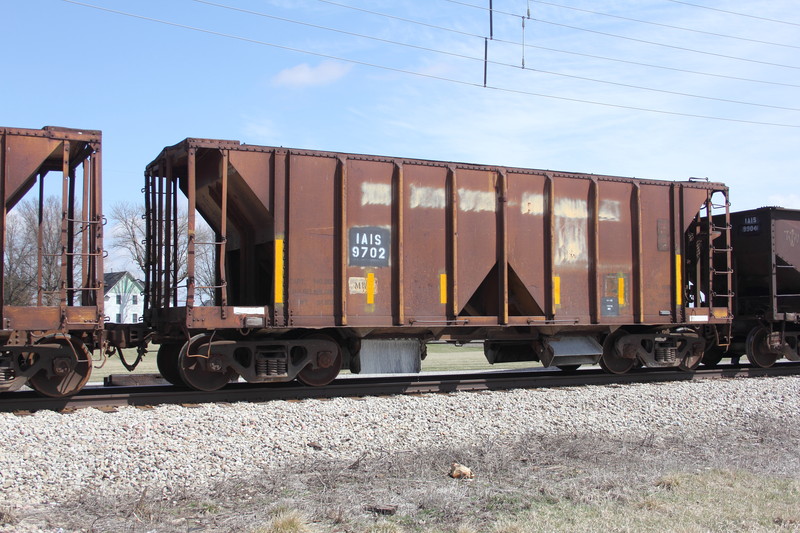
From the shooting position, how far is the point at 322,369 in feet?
36.1

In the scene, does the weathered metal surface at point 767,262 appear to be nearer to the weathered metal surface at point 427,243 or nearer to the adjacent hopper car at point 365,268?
the adjacent hopper car at point 365,268

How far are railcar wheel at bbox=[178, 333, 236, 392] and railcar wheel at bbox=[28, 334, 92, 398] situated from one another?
1.28 m

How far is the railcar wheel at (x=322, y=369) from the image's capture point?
10781 millimetres

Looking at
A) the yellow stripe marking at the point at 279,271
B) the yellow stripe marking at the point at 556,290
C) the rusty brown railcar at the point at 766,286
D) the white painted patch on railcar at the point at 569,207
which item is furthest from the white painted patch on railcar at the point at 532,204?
the rusty brown railcar at the point at 766,286

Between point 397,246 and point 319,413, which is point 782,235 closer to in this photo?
point 397,246

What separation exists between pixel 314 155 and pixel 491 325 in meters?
4.16

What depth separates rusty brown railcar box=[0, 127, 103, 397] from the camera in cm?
895

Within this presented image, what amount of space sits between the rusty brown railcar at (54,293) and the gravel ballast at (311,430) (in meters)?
0.87

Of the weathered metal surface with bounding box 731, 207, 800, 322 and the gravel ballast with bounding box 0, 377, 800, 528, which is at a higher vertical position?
the weathered metal surface with bounding box 731, 207, 800, 322

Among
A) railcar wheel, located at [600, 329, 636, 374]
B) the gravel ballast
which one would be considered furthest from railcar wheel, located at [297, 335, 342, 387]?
railcar wheel, located at [600, 329, 636, 374]

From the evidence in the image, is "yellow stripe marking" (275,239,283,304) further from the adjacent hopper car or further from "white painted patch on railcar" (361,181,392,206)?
"white painted patch on railcar" (361,181,392,206)

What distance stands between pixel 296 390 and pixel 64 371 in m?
3.23

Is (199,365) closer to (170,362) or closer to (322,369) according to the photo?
(170,362)

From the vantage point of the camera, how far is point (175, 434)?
7.51 metres
